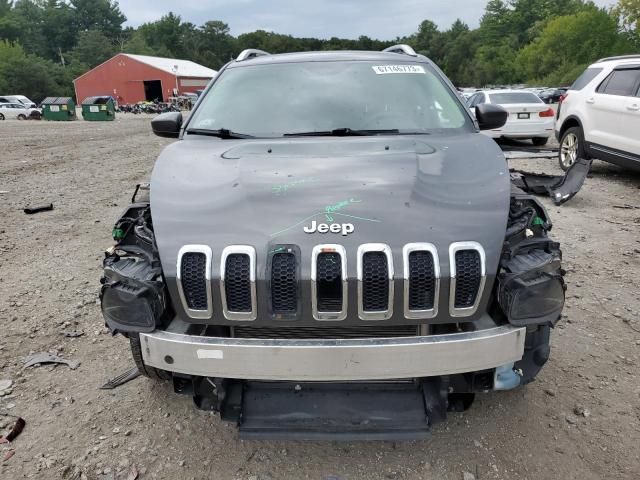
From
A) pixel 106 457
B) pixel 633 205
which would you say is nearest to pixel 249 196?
pixel 106 457

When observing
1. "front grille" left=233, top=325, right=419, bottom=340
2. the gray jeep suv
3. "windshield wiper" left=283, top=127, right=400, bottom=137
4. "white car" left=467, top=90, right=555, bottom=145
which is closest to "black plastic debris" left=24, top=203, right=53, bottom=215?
the gray jeep suv

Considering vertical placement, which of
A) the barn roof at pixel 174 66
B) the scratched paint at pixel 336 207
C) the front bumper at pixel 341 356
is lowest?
the front bumper at pixel 341 356

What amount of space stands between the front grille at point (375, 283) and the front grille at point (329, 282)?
0.10 m

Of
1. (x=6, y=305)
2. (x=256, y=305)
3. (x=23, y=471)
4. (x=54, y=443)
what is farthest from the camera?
(x=6, y=305)

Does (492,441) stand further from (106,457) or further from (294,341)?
(106,457)

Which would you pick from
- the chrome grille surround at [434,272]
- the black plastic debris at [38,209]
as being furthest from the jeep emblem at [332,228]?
the black plastic debris at [38,209]

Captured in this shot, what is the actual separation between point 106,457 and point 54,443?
0.33m

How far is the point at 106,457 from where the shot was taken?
2.55m

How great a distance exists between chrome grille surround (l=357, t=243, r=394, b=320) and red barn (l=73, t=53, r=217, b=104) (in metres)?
58.0

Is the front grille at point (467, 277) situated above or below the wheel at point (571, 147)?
above

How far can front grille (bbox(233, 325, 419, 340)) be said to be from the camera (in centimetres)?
224

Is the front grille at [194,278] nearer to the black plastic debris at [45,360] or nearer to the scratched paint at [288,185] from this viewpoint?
the scratched paint at [288,185]

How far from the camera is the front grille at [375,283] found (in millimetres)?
2059

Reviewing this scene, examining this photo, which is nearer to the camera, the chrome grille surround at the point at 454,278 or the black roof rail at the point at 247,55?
the chrome grille surround at the point at 454,278
